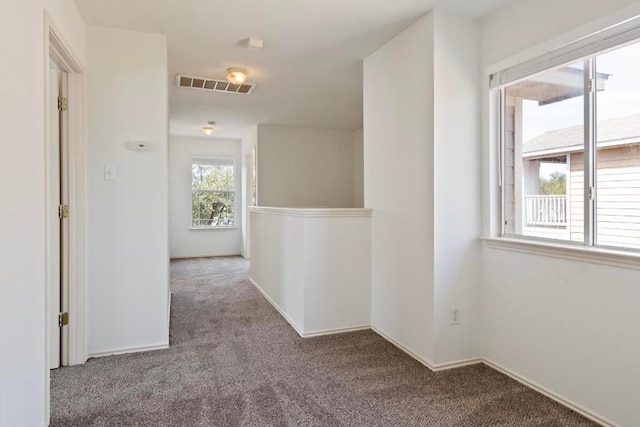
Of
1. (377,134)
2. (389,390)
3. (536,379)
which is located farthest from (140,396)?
(377,134)

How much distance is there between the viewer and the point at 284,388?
→ 2.29m

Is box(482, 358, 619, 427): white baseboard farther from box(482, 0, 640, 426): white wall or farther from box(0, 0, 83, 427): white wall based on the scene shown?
box(0, 0, 83, 427): white wall

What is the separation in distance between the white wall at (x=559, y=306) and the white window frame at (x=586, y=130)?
0.14 feet

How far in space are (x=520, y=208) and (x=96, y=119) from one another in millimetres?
3155

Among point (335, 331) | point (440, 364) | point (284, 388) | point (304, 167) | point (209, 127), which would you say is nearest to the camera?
point (284, 388)

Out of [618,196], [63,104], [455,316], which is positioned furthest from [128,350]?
[618,196]

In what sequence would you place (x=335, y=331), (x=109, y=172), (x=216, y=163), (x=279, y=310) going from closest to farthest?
(x=109, y=172), (x=335, y=331), (x=279, y=310), (x=216, y=163)

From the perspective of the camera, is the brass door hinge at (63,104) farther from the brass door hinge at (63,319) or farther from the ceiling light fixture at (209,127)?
the ceiling light fixture at (209,127)

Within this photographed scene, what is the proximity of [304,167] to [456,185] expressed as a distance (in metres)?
4.15

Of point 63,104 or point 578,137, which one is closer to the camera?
point 578,137

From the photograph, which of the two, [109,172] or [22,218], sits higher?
[109,172]

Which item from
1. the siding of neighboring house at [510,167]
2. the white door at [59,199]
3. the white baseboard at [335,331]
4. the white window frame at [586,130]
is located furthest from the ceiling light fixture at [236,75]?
the white baseboard at [335,331]

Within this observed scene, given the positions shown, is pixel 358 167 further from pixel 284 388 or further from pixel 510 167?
pixel 284 388

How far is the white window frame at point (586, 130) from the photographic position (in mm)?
1855
